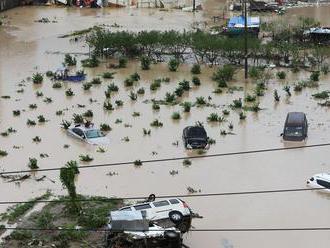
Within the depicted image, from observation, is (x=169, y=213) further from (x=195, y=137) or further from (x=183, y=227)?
(x=195, y=137)

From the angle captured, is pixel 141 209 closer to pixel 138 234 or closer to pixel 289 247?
pixel 138 234

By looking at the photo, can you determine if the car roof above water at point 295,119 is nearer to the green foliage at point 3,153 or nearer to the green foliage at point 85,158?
the green foliage at point 85,158

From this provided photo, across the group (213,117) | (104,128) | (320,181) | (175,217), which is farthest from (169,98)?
(175,217)

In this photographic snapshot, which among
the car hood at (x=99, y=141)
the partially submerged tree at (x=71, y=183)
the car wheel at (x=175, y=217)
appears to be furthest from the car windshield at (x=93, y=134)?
the car wheel at (x=175, y=217)

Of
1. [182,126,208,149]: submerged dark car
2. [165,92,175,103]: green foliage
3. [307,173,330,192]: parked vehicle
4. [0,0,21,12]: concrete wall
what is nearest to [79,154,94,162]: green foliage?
[182,126,208,149]: submerged dark car

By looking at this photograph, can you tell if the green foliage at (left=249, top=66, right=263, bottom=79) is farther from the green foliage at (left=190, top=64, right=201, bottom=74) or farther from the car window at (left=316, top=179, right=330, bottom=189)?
the car window at (left=316, top=179, right=330, bottom=189)

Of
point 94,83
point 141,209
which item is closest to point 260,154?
point 141,209
